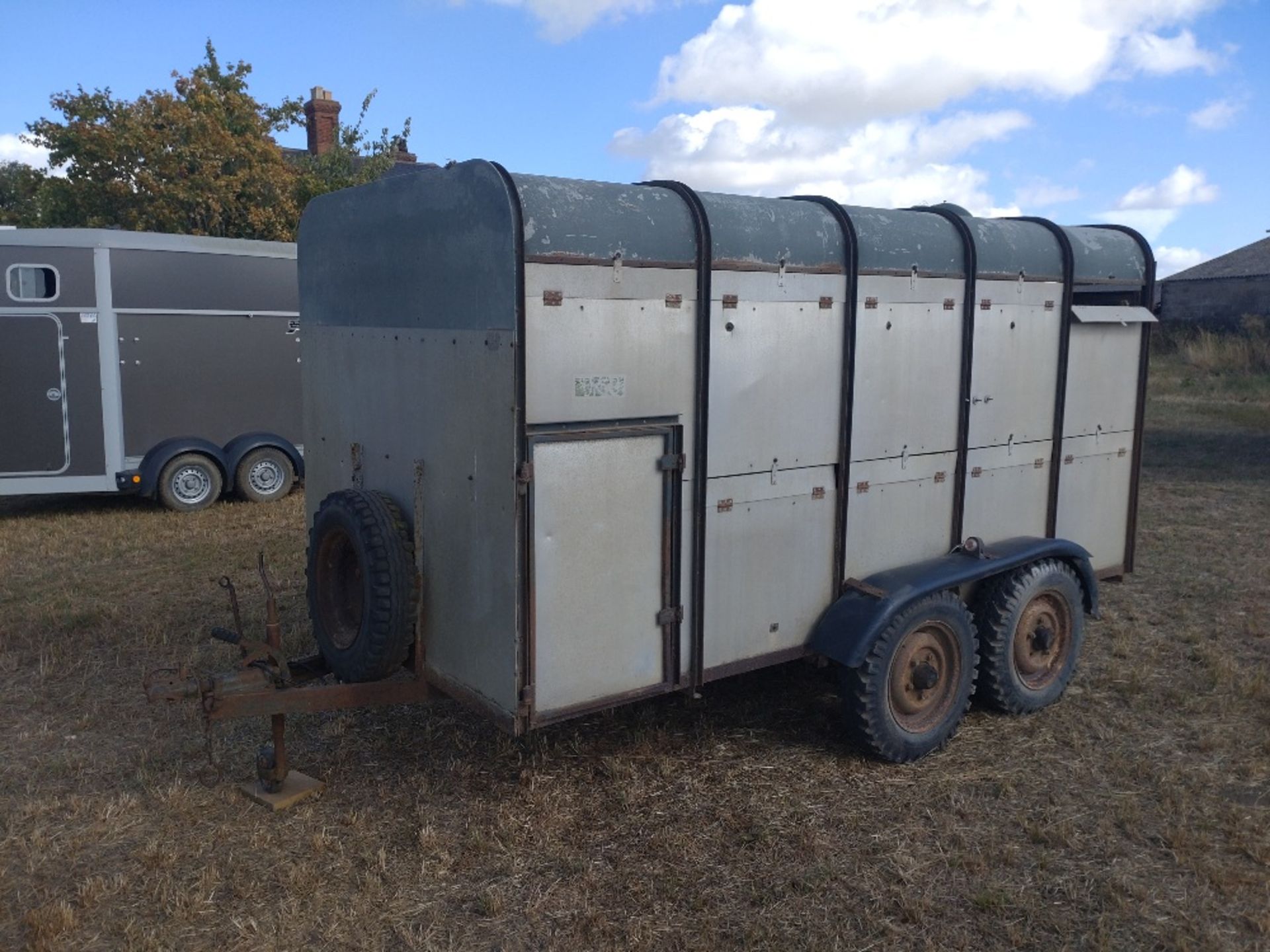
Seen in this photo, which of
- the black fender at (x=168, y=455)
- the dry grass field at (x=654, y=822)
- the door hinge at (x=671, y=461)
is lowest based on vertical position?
the dry grass field at (x=654, y=822)

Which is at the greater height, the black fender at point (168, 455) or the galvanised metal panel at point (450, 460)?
the galvanised metal panel at point (450, 460)

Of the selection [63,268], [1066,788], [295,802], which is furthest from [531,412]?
[63,268]

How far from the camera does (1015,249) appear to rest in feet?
18.7

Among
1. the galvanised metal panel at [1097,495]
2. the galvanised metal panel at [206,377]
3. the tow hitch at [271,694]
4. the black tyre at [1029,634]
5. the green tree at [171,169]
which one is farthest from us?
the green tree at [171,169]

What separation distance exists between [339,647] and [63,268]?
281 inches

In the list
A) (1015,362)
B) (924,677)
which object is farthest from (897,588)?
(1015,362)

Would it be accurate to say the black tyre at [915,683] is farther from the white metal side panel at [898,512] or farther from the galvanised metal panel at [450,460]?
the galvanised metal panel at [450,460]

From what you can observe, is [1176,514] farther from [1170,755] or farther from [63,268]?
[63,268]

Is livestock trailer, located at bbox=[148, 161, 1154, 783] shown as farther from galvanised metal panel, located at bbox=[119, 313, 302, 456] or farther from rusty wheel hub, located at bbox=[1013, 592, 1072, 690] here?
galvanised metal panel, located at bbox=[119, 313, 302, 456]

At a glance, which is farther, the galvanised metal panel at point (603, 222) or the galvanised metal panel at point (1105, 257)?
the galvanised metal panel at point (1105, 257)

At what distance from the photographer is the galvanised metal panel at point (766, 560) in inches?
185

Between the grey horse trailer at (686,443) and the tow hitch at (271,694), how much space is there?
0.07 meters

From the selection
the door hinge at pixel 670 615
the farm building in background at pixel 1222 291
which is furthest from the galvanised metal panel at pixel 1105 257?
the farm building in background at pixel 1222 291

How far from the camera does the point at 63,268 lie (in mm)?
10070
